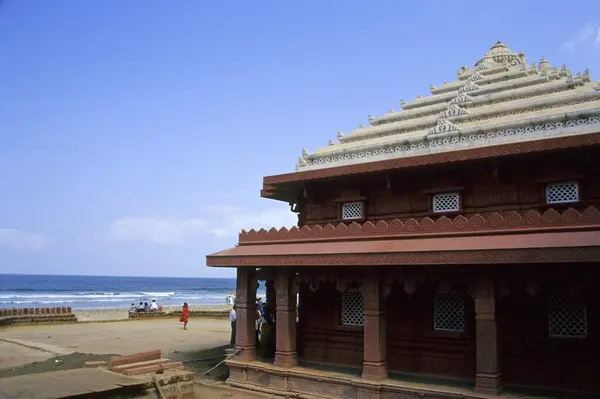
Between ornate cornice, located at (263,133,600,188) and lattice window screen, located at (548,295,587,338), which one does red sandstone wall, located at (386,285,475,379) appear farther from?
ornate cornice, located at (263,133,600,188)

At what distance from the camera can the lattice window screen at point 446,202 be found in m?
12.1

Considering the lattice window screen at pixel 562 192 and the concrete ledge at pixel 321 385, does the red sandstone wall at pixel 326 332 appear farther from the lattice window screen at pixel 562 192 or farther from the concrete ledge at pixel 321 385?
the lattice window screen at pixel 562 192

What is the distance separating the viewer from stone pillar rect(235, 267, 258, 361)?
1325 centimetres

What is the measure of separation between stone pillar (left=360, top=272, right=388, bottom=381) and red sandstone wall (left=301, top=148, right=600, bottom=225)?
7.83ft

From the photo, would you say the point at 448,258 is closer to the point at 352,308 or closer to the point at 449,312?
the point at 449,312

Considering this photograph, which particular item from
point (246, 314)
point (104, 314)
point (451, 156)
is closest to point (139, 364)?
point (246, 314)

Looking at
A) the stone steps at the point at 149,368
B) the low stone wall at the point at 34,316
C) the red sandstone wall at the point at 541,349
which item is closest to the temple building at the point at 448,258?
the red sandstone wall at the point at 541,349

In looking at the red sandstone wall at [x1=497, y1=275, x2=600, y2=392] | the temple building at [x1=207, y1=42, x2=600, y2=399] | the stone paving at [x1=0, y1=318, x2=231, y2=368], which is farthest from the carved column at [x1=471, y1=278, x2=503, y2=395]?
the stone paving at [x1=0, y1=318, x2=231, y2=368]

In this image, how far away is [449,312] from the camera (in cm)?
1202

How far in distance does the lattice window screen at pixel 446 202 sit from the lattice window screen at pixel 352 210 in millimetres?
1989

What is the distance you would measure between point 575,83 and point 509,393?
308 inches

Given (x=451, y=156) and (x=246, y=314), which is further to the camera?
(x=246, y=314)

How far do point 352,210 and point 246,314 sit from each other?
3802mm

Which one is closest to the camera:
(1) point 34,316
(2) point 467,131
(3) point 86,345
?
(2) point 467,131
